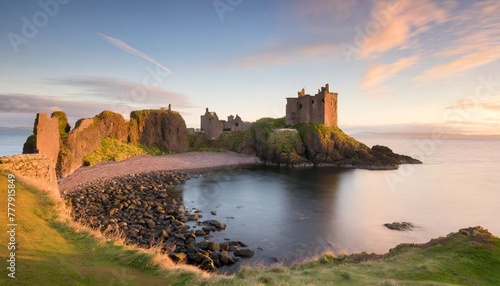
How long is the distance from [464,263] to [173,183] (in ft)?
110

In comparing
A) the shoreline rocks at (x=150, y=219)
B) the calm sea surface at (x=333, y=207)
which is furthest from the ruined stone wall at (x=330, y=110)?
the shoreline rocks at (x=150, y=219)

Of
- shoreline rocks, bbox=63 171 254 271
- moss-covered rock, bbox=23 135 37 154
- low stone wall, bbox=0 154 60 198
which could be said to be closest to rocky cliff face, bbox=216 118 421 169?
shoreline rocks, bbox=63 171 254 271

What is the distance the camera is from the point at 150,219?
23578 millimetres

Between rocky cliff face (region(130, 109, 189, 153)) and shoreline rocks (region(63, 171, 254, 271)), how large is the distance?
26.4 m

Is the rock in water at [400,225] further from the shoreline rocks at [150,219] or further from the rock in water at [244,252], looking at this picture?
the shoreline rocks at [150,219]

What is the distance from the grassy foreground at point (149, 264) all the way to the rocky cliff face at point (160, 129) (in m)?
49.6

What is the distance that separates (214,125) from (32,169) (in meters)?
62.2

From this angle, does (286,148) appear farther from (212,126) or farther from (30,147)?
(30,147)

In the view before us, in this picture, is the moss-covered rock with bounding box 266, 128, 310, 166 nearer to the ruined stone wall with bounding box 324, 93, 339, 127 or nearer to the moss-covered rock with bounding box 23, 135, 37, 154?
the ruined stone wall with bounding box 324, 93, 339, 127

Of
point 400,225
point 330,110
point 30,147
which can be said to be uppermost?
point 330,110

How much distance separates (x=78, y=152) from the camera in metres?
42.9

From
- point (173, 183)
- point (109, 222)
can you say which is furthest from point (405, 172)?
point (109, 222)

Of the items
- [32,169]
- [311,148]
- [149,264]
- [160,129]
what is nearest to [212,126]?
[160,129]

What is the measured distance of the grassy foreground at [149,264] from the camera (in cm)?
898
